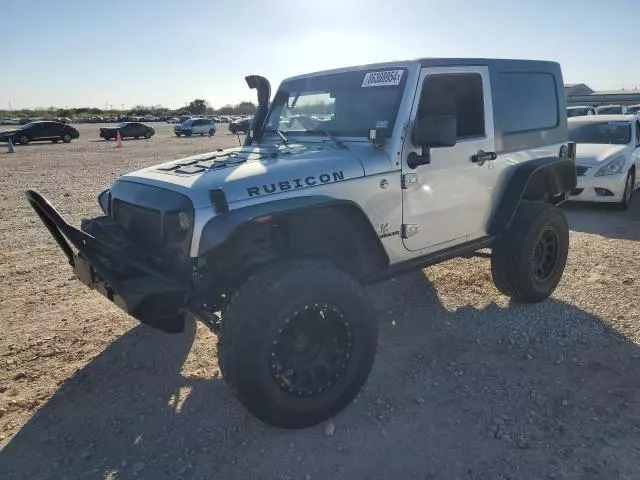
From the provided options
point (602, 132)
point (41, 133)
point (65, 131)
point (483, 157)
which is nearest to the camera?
point (483, 157)

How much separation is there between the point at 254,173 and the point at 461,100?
202 cm

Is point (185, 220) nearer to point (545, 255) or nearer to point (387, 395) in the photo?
point (387, 395)

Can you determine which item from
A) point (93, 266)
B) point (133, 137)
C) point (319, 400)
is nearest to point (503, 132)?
point (319, 400)

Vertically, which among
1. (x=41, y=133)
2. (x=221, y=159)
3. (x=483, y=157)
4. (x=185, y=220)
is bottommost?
(x=185, y=220)

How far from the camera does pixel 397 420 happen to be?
3129 millimetres

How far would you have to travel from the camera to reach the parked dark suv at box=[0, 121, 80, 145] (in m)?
28.0

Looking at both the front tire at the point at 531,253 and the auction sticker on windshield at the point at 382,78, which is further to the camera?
the front tire at the point at 531,253

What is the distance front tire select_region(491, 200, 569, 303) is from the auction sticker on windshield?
5.74 ft

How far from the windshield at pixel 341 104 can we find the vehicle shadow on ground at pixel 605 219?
16.2ft

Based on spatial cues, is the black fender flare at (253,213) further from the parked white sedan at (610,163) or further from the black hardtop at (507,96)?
the parked white sedan at (610,163)

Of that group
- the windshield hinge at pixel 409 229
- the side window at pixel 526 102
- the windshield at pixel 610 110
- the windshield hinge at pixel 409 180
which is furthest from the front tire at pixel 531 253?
the windshield at pixel 610 110

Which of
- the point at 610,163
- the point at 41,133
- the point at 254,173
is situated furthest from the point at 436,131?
the point at 41,133

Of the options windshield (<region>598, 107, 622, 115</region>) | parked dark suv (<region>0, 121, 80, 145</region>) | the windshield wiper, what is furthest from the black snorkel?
parked dark suv (<region>0, 121, 80, 145</region>)

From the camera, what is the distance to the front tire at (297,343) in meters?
2.79
